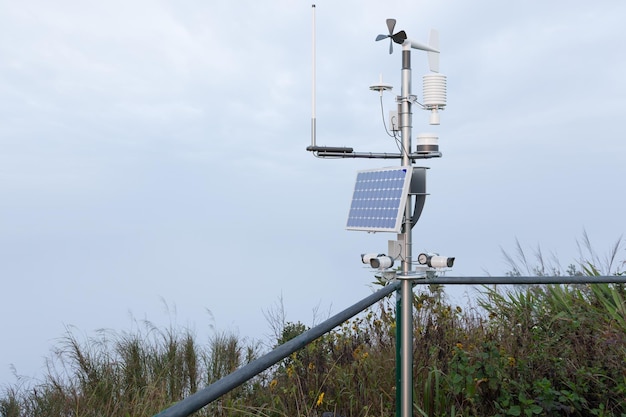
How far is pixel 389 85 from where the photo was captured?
4.53 m

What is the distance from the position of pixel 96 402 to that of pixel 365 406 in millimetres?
2622

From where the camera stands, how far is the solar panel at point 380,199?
408cm

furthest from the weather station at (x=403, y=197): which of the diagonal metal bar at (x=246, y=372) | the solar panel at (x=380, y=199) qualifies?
the diagonal metal bar at (x=246, y=372)

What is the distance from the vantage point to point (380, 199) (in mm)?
4211

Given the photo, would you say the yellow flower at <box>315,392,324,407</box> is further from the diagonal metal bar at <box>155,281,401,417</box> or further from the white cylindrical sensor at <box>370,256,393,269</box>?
the diagonal metal bar at <box>155,281,401,417</box>

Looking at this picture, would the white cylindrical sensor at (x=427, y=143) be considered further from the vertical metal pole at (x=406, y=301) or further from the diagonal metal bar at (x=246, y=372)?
the diagonal metal bar at (x=246, y=372)

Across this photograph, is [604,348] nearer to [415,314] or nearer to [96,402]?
[415,314]

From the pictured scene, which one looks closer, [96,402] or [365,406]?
[365,406]

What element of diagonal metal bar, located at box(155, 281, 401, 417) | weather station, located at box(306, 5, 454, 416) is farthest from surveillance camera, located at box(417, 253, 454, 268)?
diagonal metal bar, located at box(155, 281, 401, 417)

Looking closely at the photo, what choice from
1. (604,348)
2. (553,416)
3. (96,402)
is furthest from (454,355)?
(96,402)

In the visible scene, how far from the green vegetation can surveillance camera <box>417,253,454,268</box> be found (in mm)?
1008

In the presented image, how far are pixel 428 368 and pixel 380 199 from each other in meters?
1.69

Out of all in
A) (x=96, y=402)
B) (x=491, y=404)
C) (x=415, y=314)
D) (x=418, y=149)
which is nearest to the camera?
(x=418, y=149)

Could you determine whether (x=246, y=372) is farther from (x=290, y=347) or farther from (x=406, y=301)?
(x=406, y=301)
